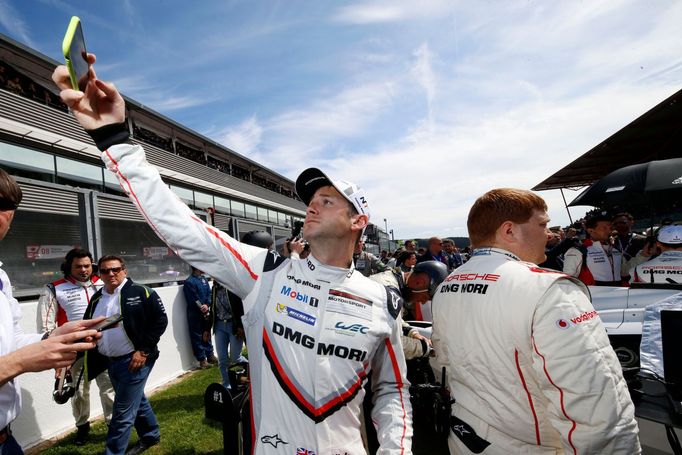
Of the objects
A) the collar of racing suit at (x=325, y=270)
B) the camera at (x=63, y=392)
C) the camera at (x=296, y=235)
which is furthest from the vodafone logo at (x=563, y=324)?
the camera at (x=63, y=392)

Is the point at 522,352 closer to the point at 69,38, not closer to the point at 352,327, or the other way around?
the point at 352,327

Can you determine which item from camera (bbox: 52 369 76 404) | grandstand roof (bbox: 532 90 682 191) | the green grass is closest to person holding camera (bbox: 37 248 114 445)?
the green grass

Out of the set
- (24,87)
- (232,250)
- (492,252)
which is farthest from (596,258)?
(24,87)

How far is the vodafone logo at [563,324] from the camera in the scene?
1293mm

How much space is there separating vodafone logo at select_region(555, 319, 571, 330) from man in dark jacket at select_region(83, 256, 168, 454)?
138 inches

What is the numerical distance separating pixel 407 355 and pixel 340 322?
1.57 meters

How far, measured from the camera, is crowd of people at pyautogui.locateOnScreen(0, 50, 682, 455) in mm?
1285

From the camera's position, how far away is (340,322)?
150cm

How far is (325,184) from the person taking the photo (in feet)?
6.00

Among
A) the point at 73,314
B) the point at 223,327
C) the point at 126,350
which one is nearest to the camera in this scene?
the point at 126,350

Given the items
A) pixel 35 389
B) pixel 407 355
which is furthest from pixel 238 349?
pixel 407 355

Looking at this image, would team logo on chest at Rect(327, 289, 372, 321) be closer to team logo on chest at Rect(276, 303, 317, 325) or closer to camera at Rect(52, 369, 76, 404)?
team logo on chest at Rect(276, 303, 317, 325)

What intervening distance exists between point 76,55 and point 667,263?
4966mm

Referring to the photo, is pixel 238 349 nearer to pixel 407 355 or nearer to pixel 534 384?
pixel 407 355
